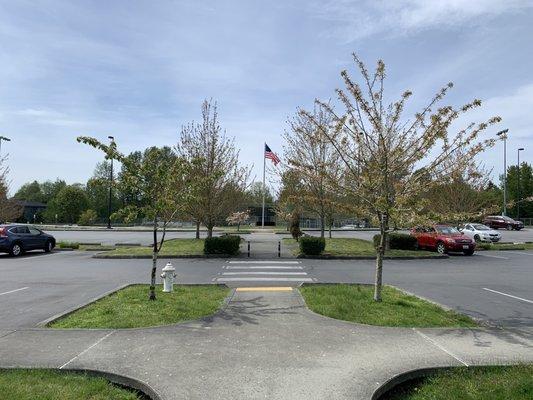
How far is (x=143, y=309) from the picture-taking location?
9.22 metres

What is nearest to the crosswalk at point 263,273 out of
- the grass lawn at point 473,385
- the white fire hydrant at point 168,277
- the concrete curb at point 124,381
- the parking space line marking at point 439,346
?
the white fire hydrant at point 168,277

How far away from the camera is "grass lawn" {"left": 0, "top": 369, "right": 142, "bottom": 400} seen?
4.98 m

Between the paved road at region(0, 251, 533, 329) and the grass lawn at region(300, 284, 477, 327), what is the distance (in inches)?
33.8

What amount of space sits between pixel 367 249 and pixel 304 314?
16.8 meters

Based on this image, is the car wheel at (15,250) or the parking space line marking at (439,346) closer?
the parking space line marking at (439,346)

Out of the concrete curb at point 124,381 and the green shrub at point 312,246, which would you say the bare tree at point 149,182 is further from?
the green shrub at point 312,246

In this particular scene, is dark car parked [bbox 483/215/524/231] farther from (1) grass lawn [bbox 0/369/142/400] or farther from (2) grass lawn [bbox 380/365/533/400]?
(1) grass lawn [bbox 0/369/142/400]

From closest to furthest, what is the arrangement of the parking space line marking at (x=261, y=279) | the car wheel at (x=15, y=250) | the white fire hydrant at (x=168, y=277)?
the white fire hydrant at (x=168, y=277) < the parking space line marking at (x=261, y=279) < the car wheel at (x=15, y=250)

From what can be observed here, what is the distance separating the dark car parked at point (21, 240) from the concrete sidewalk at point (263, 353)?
17.4 meters

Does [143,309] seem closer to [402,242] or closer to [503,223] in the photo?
[402,242]

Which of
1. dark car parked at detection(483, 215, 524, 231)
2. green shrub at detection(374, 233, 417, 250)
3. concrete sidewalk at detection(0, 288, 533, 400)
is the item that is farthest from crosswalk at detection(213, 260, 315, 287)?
dark car parked at detection(483, 215, 524, 231)

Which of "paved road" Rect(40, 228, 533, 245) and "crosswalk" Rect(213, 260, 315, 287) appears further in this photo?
"paved road" Rect(40, 228, 533, 245)

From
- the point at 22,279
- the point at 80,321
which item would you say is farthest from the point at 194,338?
the point at 22,279

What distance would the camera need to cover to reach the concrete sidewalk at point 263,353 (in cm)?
529
